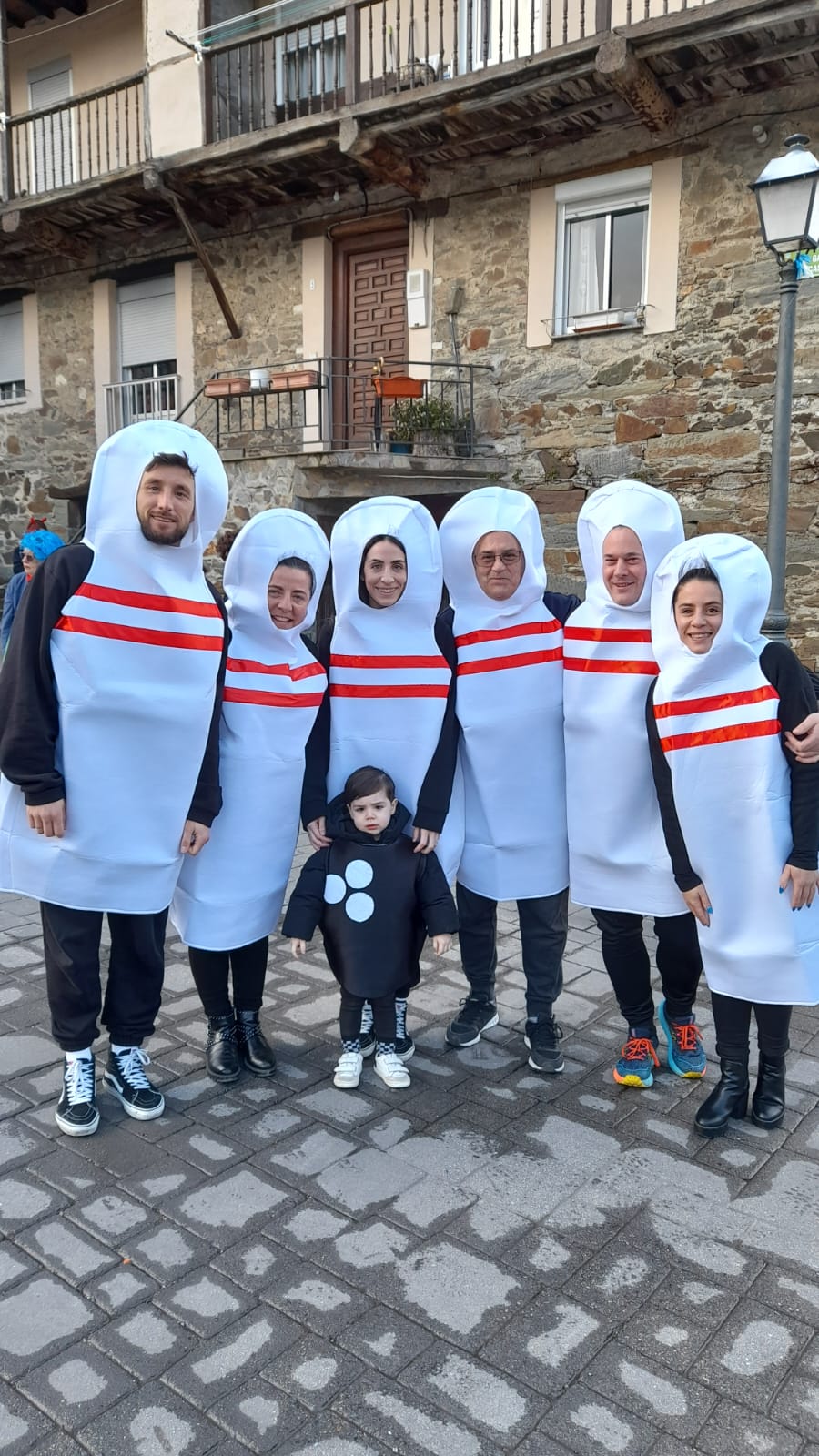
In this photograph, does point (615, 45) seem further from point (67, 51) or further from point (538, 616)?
point (67, 51)

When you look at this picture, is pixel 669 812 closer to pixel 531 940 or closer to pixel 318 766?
pixel 531 940

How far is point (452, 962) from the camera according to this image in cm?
450

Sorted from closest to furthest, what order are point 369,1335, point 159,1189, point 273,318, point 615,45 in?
point 369,1335, point 159,1189, point 615,45, point 273,318

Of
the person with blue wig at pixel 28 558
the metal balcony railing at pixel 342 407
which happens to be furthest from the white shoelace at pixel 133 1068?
the metal balcony railing at pixel 342 407

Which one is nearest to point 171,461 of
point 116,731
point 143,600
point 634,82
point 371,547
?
point 143,600

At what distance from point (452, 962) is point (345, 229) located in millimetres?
8748

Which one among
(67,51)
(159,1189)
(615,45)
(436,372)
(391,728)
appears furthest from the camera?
(67,51)

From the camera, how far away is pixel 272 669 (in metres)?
3.20

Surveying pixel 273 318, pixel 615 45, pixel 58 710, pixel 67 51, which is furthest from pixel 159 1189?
pixel 67 51

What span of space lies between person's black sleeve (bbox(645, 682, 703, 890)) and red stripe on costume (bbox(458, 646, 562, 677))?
0.38 m

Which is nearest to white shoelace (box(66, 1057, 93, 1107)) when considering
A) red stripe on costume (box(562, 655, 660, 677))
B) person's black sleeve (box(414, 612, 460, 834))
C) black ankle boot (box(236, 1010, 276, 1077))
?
black ankle boot (box(236, 1010, 276, 1077))

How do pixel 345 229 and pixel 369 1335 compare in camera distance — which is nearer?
pixel 369 1335

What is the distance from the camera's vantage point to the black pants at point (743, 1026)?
9.79ft

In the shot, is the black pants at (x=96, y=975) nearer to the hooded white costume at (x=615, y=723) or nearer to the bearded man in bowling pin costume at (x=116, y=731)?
the bearded man in bowling pin costume at (x=116, y=731)
